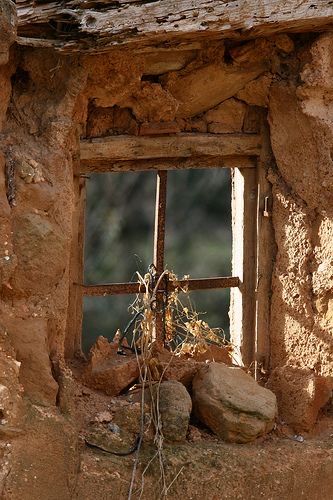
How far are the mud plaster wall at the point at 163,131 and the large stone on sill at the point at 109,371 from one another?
0.24 meters

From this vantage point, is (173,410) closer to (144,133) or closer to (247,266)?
(247,266)

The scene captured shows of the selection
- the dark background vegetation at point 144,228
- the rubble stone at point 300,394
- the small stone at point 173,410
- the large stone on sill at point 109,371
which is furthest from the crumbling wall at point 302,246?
the dark background vegetation at point 144,228

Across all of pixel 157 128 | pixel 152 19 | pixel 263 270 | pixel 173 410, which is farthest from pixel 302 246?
pixel 152 19

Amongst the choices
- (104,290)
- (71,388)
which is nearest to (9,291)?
(71,388)

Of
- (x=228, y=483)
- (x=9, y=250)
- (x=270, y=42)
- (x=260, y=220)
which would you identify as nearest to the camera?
(x=9, y=250)

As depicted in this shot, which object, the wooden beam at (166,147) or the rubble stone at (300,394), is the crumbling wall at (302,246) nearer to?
the rubble stone at (300,394)

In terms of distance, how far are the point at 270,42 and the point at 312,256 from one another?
3.03 feet

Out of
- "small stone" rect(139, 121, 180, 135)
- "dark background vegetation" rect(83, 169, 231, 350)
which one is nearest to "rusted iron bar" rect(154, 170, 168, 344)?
"small stone" rect(139, 121, 180, 135)

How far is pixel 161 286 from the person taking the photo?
4570 millimetres

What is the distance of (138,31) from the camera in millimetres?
3834

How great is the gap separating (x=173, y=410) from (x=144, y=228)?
9.88 meters

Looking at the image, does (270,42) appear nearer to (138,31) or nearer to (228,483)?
(138,31)

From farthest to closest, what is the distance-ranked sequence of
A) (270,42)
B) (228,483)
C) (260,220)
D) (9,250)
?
(260,220)
(270,42)
(228,483)
(9,250)

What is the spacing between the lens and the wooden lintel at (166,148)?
4.30m
